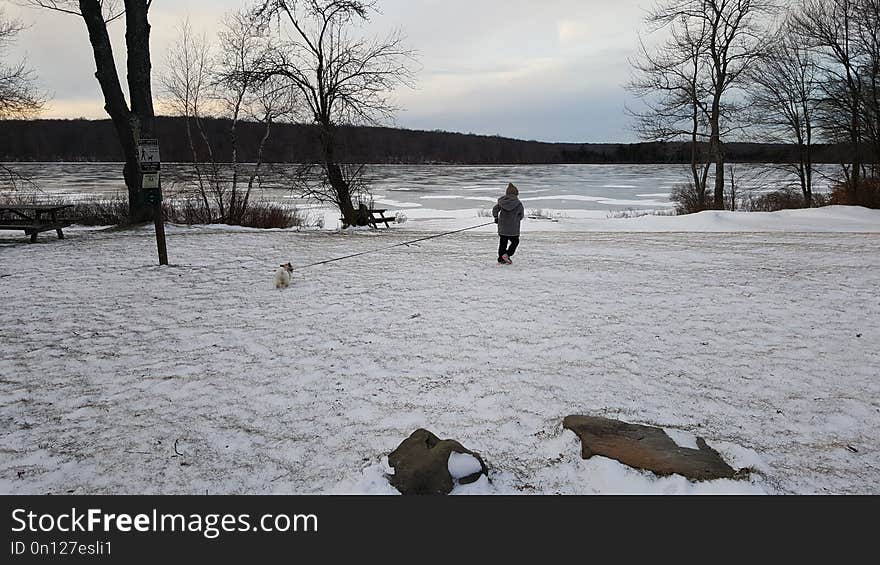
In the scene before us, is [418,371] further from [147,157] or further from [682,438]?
[147,157]

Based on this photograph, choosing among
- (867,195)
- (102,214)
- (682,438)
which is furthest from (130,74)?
(867,195)

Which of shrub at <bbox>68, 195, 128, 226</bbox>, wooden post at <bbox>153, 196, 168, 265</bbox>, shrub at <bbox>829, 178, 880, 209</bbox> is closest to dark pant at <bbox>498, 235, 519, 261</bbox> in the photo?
wooden post at <bbox>153, 196, 168, 265</bbox>

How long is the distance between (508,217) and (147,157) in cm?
633

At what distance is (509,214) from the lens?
9953mm

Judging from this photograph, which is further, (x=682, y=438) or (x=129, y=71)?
(x=129, y=71)

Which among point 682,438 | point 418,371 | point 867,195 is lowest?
point 682,438

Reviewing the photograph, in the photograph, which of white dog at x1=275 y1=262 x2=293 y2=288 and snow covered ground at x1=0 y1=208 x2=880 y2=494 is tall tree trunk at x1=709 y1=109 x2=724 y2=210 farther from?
white dog at x1=275 y1=262 x2=293 y2=288

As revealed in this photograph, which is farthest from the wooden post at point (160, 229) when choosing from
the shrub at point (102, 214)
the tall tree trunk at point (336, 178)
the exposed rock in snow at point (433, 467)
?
the shrub at point (102, 214)

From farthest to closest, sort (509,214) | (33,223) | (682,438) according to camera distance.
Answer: (33,223)
(509,214)
(682,438)

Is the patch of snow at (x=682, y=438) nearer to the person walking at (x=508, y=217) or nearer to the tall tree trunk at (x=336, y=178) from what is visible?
the person walking at (x=508, y=217)

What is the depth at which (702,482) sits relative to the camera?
126 inches

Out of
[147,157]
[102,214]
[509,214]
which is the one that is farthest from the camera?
[102,214]

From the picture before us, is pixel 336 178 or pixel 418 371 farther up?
pixel 336 178

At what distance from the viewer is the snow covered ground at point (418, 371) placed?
3.43 metres
